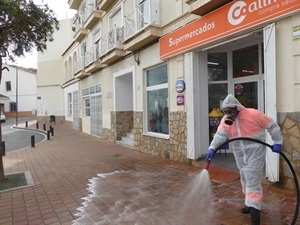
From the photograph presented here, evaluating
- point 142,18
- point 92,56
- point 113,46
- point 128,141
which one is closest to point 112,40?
point 113,46

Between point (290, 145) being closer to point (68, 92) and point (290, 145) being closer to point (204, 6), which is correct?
point (204, 6)

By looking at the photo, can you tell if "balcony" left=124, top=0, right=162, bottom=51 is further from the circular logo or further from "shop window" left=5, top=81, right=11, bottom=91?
"shop window" left=5, top=81, right=11, bottom=91

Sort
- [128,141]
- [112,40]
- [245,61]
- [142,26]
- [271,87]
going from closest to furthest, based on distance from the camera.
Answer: [271,87]
[245,61]
[142,26]
[128,141]
[112,40]

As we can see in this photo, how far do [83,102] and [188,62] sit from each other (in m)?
13.2

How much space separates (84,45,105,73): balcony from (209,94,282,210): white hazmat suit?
1106 cm

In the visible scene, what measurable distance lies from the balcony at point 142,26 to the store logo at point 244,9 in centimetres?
310

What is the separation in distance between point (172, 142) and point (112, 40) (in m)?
6.13

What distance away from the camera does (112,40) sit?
11.6 m

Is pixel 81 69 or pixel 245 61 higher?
pixel 81 69

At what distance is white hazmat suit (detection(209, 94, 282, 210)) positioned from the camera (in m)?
3.23

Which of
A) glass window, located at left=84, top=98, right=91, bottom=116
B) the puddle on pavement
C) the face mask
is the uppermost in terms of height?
glass window, located at left=84, top=98, right=91, bottom=116

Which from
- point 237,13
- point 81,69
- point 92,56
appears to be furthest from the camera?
point 81,69

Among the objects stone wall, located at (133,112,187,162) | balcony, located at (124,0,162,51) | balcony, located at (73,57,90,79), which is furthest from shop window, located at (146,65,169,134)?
balcony, located at (73,57,90,79)

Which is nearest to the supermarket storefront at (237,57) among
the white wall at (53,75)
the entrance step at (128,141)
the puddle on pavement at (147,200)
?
the puddle on pavement at (147,200)
